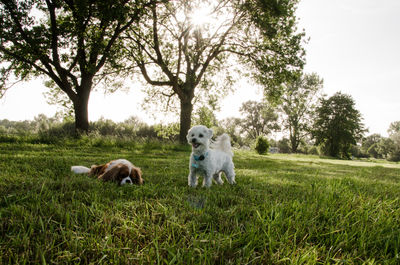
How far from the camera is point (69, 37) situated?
1153cm

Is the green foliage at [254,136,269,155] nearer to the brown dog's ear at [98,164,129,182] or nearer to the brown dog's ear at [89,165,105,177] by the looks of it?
the brown dog's ear at [89,165,105,177]

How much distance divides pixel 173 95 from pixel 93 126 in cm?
1194

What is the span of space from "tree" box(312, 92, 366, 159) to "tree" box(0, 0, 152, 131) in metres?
38.5

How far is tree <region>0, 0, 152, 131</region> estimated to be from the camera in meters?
10.5

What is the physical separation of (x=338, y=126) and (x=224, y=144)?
41.4m

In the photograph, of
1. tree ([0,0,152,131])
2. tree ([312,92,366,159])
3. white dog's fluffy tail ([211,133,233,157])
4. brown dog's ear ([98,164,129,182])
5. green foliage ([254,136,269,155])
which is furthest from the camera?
tree ([312,92,366,159])

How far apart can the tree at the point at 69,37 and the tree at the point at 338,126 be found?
126ft

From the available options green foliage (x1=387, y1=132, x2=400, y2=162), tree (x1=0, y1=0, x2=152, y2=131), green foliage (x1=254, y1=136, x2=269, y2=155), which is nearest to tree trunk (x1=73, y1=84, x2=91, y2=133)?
tree (x1=0, y1=0, x2=152, y2=131)

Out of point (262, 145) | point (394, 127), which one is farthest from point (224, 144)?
point (394, 127)

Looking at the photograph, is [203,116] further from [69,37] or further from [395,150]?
[395,150]

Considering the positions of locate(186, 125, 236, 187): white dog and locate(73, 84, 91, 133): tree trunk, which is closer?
locate(186, 125, 236, 187): white dog

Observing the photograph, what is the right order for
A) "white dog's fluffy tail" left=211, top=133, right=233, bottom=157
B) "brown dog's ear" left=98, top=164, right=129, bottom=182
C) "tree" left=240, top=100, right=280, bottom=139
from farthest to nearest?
"tree" left=240, top=100, right=280, bottom=139 → "white dog's fluffy tail" left=211, top=133, right=233, bottom=157 → "brown dog's ear" left=98, top=164, right=129, bottom=182

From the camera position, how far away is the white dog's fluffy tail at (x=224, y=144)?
4.64 m

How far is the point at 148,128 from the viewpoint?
93.2 ft
